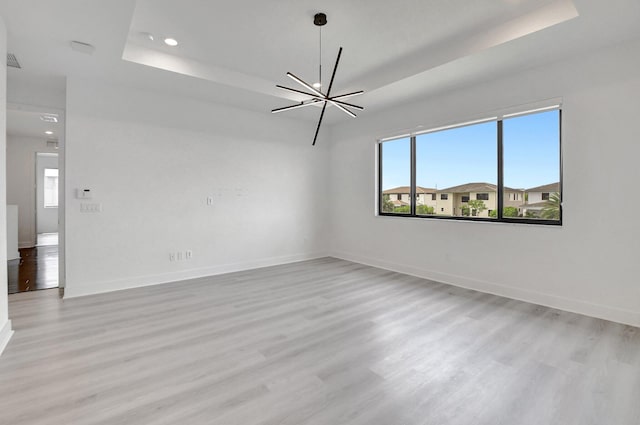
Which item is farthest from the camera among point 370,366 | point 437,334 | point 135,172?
point 135,172

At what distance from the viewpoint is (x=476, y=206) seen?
14.8 feet

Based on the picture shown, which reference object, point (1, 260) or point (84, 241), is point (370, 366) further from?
point (84, 241)

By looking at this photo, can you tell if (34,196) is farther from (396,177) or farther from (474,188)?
(474,188)

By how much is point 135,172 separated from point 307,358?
12.1 feet

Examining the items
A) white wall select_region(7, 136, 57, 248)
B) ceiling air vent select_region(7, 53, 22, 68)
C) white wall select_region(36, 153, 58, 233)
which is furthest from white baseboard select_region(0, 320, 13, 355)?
white wall select_region(36, 153, 58, 233)

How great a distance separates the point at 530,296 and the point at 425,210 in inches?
76.0

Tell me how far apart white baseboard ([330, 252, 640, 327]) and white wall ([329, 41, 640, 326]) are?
1 cm

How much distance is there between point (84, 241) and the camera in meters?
4.08

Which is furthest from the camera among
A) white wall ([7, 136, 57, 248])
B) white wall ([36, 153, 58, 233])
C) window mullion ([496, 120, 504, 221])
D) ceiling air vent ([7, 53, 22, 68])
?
white wall ([36, 153, 58, 233])

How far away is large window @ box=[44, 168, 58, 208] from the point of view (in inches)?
396

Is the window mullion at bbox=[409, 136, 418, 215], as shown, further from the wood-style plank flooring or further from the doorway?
the wood-style plank flooring

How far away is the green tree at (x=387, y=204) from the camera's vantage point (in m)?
5.75

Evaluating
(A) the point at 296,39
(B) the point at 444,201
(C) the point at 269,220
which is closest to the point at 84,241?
(C) the point at 269,220

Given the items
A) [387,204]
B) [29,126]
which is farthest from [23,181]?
[387,204]
